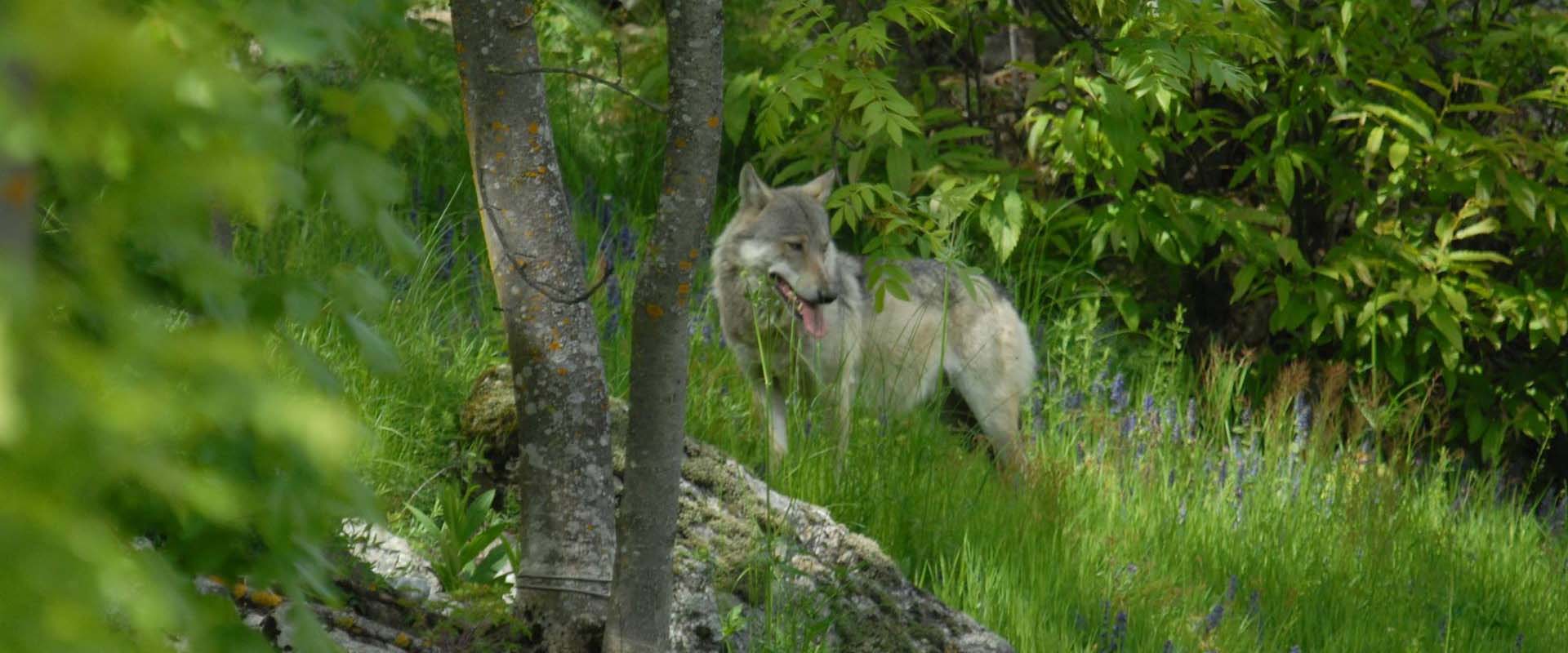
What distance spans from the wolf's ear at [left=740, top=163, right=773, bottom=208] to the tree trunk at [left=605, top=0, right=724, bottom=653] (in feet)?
11.8

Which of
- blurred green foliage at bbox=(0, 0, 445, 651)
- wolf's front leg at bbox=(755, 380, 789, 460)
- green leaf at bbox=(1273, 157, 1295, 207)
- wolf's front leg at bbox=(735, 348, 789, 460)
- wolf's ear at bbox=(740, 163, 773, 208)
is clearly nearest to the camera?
blurred green foliage at bbox=(0, 0, 445, 651)

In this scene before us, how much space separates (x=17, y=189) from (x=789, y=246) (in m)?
5.79

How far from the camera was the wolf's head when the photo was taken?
6691 mm

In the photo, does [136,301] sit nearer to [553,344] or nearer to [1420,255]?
[553,344]

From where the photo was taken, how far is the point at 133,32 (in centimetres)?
98

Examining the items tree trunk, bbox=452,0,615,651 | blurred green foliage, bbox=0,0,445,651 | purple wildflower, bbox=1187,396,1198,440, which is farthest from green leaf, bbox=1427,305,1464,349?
blurred green foliage, bbox=0,0,445,651

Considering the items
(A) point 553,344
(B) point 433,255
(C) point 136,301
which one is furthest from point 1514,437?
(C) point 136,301

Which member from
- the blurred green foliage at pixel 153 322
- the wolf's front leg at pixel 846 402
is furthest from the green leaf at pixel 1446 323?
the blurred green foliage at pixel 153 322

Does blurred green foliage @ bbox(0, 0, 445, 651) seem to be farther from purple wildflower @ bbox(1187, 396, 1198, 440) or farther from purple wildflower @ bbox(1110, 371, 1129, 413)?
purple wildflower @ bbox(1110, 371, 1129, 413)

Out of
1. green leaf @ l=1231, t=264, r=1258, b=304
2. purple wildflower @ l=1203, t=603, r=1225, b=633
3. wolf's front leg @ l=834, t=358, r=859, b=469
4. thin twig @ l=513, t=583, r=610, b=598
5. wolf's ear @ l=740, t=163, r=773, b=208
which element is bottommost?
purple wildflower @ l=1203, t=603, r=1225, b=633

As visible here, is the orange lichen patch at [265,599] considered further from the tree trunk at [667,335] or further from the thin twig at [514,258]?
the thin twig at [514,258]

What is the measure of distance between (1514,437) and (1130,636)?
5.00 m

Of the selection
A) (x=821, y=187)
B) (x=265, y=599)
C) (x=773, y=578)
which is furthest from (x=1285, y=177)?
(x=265, y=599)

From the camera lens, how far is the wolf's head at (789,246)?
22.0ft
